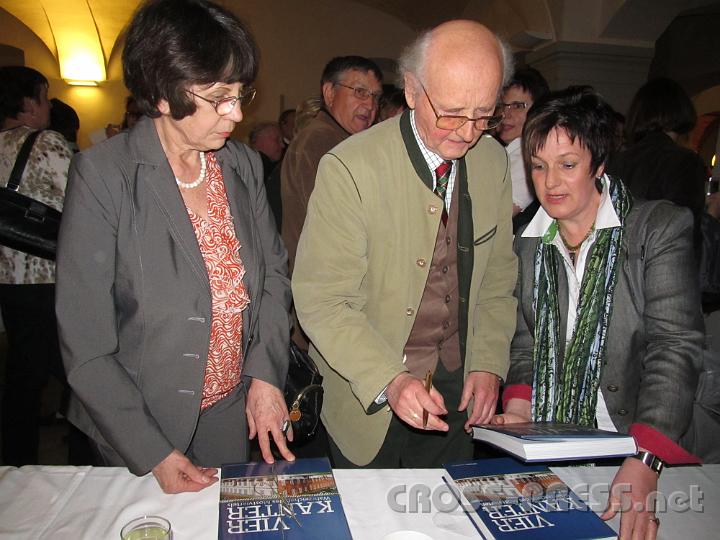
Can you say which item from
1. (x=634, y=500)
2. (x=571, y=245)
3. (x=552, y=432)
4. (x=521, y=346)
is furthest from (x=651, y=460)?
(x=571, y=245)

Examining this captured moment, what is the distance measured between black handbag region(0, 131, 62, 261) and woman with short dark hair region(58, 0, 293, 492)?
1.08 m

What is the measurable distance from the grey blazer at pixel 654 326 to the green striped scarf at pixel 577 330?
0.09ft

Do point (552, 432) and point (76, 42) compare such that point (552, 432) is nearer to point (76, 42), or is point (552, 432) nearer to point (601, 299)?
point (601, 299)

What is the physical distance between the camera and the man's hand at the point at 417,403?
1427 millimetres

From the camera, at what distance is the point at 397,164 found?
5.51 ft

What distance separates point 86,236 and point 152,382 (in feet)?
1.37

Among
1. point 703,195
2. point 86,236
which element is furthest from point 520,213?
point 86,236

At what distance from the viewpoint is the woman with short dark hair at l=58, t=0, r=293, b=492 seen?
136 cm

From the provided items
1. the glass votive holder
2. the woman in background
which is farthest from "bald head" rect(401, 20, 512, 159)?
the woman in background

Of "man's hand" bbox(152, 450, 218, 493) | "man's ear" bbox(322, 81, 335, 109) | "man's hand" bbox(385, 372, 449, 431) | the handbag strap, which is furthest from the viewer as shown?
"man's ear" bbox(322, 81, 335, 109)

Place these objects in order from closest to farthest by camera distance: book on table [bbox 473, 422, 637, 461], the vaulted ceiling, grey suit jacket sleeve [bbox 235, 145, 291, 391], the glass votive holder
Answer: the glass votive holder → book on table [bbox 473, 422, 637, 461] → grey suit jacket sleeve [bbox 235, 145, 291, 391] → the vaulted ceiling

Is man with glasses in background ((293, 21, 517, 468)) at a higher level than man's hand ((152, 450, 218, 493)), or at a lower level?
higher

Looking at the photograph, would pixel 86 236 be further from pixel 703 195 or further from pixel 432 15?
pixel 432 15

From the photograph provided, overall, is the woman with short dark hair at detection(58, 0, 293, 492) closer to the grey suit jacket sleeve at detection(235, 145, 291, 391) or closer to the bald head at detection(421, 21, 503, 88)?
the grey suit jacket sleeve at detection(235, 145, 291, 391)
